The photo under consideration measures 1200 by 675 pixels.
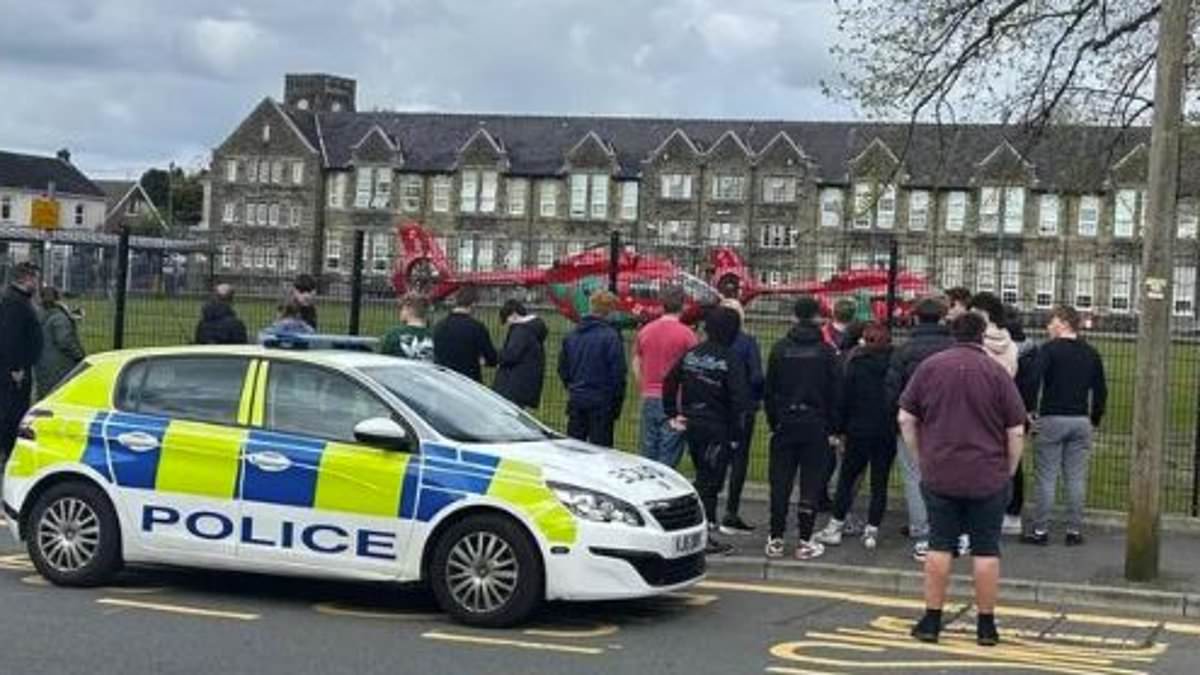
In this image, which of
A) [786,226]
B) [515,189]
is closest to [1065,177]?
[786,226]

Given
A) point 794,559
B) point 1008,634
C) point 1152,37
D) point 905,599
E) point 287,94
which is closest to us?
point 1008,634

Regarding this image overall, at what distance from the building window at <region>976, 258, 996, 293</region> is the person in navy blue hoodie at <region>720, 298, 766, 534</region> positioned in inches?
275

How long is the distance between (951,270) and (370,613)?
53.0ft

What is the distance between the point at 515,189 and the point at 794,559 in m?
93.1

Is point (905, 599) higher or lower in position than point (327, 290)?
lower

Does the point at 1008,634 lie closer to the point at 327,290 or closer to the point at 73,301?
the point at 327,290

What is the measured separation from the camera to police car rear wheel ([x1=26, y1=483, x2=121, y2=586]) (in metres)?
9.91

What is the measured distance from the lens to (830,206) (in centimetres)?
9544

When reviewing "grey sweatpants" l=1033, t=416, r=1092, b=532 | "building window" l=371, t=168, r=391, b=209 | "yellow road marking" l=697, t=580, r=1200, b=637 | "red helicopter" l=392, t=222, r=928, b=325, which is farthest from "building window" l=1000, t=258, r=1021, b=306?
"building window" l=371, t=168, r=391, b=209

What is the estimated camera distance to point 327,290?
1744 centimetres

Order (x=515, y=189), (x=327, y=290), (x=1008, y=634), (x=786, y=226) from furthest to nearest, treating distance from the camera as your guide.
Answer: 1. (x=515, y=189)
2. (x=786, y=226)
3. (x=327, y=290)
4. (x=1008, y=634)

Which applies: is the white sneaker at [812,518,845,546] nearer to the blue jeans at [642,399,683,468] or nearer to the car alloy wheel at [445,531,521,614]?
the blue jeans at [642,399,683,468]

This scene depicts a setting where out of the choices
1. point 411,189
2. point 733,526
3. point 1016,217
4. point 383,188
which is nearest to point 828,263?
point 733,526

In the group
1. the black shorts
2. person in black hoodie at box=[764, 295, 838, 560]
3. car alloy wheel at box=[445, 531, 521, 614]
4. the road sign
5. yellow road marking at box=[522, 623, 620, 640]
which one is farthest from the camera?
the road sign
